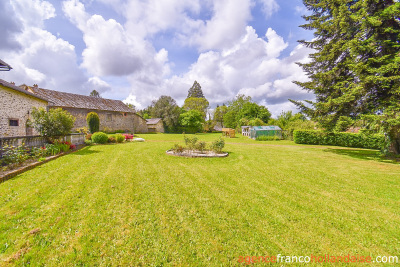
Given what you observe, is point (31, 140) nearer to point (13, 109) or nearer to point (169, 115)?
point (13, 109)

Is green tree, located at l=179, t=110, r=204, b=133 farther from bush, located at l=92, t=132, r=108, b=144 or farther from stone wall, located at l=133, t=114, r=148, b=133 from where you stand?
bush, located at l=92, t=132, r=108, b=144

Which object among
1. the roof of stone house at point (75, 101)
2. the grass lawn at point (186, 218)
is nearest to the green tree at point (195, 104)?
the roof of stone house at point (75, 101)

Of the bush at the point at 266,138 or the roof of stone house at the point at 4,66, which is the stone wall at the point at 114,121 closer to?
the roof of stone house at the point at 4,66

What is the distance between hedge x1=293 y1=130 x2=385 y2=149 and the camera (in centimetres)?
1507

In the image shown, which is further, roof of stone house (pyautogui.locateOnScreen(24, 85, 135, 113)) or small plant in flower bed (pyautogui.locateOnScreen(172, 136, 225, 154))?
roof of stone house (pyautogui.locateOnScreen(24, 85, 135, 113))

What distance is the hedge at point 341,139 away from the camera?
1507 cm

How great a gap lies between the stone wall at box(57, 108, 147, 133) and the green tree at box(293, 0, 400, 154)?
3085 cm

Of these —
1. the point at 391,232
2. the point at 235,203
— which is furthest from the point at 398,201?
the point at 235,203

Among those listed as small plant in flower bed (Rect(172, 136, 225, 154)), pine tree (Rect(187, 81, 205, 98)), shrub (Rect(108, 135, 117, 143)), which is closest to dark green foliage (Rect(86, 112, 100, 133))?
shrub (Rect(108, 135, 117, 143))

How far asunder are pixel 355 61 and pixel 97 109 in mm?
33683

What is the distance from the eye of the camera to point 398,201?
437 centimetres

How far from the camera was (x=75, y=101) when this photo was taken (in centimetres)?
2631

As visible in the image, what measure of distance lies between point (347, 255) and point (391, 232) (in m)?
1.53

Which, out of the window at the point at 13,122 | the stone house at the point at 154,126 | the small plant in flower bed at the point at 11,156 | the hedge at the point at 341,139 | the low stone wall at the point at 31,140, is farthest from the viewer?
the stone house at the point at 154,126
